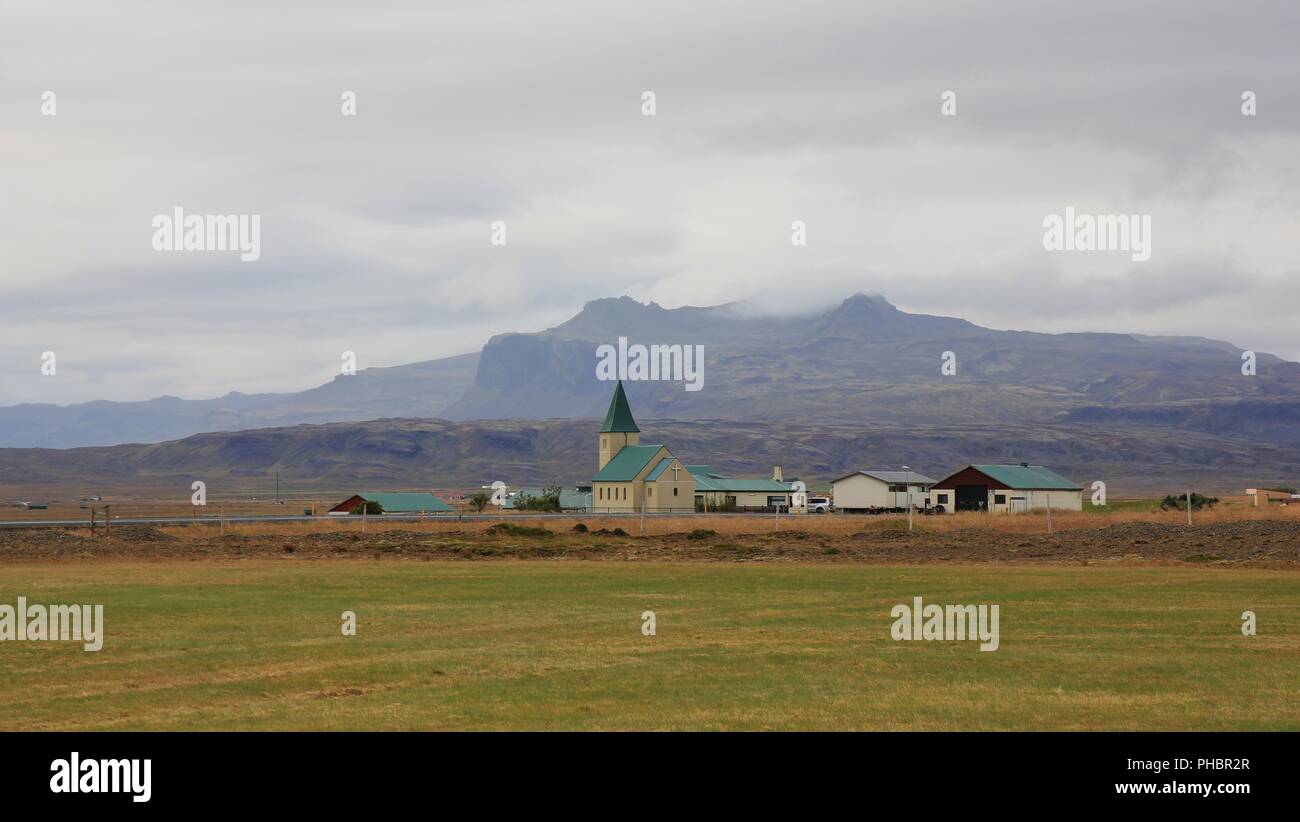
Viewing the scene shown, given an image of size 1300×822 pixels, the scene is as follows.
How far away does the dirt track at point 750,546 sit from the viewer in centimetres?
5912

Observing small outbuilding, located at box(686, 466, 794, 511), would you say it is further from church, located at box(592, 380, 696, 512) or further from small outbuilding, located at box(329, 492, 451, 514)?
small outbuilding, located at box(329, 492, 451, 514)

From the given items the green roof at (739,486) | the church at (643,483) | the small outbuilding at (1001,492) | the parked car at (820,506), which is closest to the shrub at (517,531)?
the church at (643,483)

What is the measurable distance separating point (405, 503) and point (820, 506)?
42747 millimetres

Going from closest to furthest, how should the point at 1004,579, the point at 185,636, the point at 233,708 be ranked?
the point at 233,708 < the point at 185,636 < the point at 1004,579

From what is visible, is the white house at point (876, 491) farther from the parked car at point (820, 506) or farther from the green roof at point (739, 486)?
the green roof at point (739, 486)

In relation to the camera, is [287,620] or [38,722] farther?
[287,620]

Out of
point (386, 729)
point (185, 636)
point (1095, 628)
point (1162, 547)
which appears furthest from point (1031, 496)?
point (386, 729)

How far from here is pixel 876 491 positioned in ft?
461

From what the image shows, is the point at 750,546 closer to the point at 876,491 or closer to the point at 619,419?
the point at 876,491
